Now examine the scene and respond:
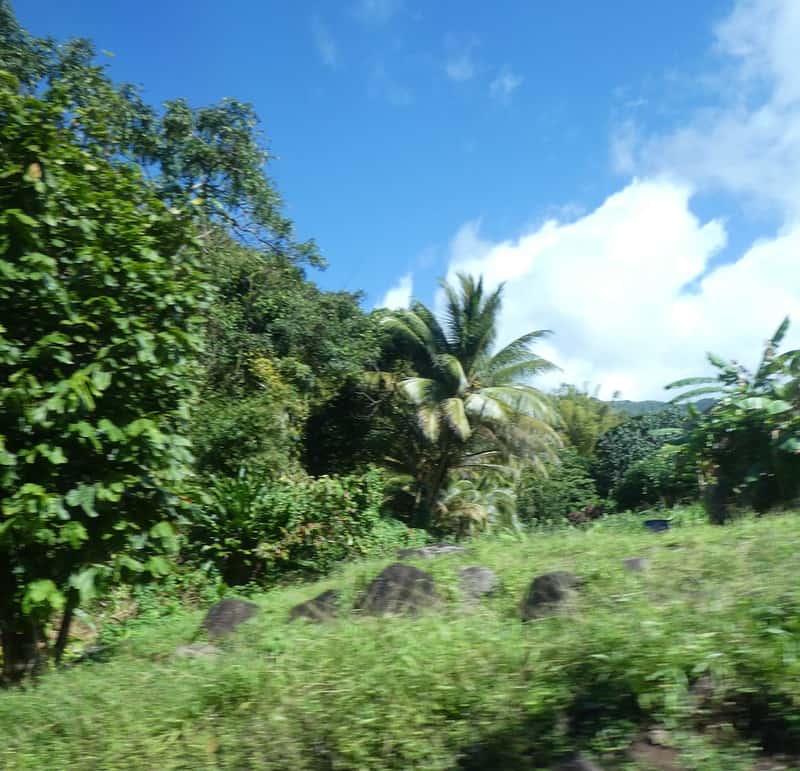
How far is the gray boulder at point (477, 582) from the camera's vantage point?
6219 millimetres

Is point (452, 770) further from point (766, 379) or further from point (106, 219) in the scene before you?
point (766, 379)

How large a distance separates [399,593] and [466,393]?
1612 centimetres

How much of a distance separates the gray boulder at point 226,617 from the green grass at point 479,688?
989mm

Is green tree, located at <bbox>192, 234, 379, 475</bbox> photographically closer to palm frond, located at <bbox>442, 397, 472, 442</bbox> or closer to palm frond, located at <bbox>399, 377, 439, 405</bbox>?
palm frond, located at <bbox>399, 377, 439, 405</bbox>

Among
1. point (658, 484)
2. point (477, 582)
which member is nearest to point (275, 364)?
point (658, 484)

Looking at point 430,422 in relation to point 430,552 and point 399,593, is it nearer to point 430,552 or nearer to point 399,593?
point 430,552

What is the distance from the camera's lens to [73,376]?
559cm

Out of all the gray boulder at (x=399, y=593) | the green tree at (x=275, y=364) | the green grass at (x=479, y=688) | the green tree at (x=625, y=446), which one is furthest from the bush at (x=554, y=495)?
the green grass at (x=479, y=688)

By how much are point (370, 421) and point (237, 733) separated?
18.8 metres

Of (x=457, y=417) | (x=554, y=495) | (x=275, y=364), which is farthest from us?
(x=554, y=495)

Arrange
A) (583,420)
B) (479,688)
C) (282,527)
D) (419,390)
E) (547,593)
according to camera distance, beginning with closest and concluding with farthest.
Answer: (479,688)
(547,593)
(282,527)
(419,390)
(583,420)

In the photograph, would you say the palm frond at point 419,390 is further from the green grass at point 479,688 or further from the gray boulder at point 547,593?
the gray boulder at point 547,593

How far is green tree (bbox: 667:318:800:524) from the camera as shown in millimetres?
8734

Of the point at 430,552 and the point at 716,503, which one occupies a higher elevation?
the point at 716,503
